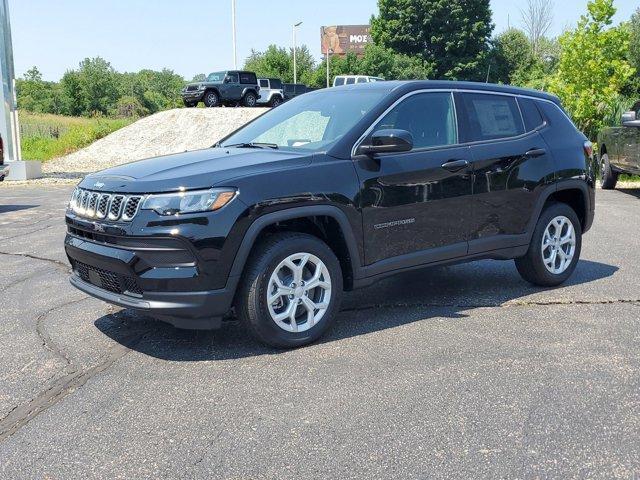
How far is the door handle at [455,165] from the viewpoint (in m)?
5.29

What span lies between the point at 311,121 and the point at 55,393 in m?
2.75

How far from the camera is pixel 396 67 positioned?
2137 inches

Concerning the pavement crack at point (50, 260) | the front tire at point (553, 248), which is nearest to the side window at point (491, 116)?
the front tire at point (553, 248)

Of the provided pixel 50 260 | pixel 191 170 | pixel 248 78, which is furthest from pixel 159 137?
pixel 191 170

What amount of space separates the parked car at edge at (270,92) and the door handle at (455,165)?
33.1m

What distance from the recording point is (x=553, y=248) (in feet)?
→ 20.5

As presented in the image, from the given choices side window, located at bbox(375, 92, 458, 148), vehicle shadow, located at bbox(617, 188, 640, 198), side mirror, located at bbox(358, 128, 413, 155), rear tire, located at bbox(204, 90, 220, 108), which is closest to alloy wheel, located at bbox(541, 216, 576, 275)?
side window, located at bbox(375, 92, 458, 148)

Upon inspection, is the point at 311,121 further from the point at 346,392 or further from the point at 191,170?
the point at 346,392

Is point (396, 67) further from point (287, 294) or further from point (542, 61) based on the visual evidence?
point (287, 294)

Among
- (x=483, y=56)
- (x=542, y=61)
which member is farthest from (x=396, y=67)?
(x=542, y=61)

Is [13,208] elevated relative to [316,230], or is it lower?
lower

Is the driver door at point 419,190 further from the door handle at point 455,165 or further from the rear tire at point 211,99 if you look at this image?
the rear tire at point 211,99

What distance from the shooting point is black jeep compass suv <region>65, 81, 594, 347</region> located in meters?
4.16

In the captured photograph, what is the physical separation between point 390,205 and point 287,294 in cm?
104
